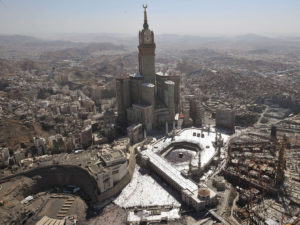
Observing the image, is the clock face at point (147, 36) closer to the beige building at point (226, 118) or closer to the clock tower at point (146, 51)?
the clock tower at point (146, 51)

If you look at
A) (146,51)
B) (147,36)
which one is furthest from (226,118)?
(147,36)

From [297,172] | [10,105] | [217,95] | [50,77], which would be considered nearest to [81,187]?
[297,172]

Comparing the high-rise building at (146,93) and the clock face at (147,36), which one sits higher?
the clock face at (147,36)

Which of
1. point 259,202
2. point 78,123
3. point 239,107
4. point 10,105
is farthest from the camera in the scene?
point 239,107

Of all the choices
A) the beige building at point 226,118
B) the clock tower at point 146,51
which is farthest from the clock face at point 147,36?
the beige building at point 226,118

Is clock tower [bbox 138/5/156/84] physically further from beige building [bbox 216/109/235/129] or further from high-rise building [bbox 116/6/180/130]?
beige building [bbox 216/109/235/129]

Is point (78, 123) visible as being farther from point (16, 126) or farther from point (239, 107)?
point (239, 107)

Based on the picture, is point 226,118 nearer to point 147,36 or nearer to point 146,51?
point 146,51

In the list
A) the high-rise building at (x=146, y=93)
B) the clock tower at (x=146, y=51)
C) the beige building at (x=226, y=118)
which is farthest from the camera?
the clock tower at (x=146, y=51)
